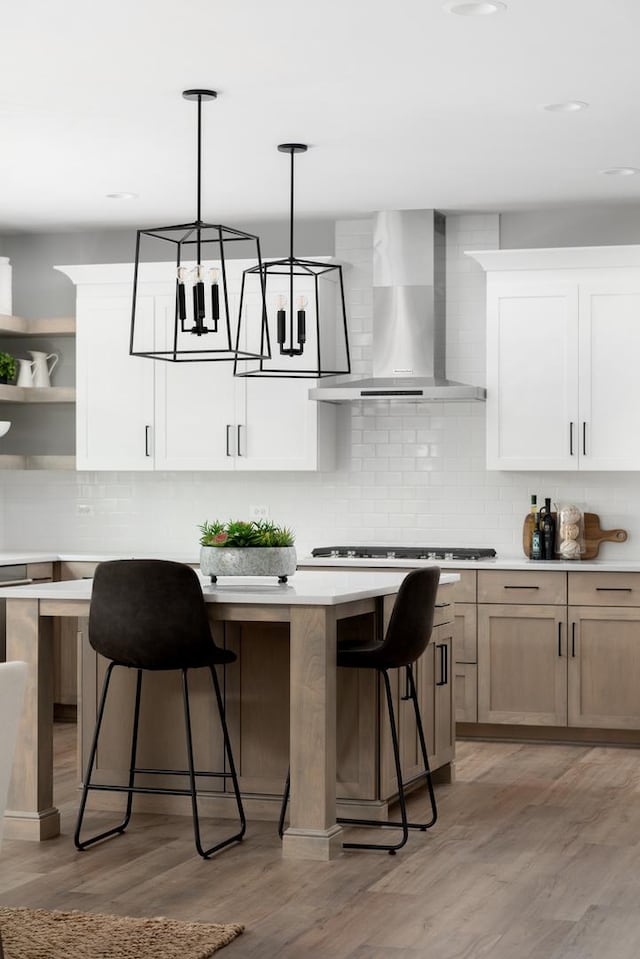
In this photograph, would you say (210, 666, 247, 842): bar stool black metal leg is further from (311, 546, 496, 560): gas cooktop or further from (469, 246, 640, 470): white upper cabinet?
(469, 246, 640, 470): white upper cabinet

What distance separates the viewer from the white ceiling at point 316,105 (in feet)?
14.0

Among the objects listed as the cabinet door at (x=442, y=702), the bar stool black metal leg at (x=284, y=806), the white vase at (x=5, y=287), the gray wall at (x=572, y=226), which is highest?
the gray wall at (x=572, y=226)

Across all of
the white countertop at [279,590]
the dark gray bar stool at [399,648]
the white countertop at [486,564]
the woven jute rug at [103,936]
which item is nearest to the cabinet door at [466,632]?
the white countertop at [486,564]

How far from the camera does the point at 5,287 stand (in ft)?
25.0

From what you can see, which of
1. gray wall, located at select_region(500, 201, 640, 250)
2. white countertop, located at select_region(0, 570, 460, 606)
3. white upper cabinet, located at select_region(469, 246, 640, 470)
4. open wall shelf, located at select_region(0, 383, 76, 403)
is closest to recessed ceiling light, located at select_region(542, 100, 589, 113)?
white upper cabinet, located at select_region(469, 246, 640, 470)

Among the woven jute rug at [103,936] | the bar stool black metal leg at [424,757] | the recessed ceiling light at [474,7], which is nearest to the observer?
the woven jute rug at [103,936]

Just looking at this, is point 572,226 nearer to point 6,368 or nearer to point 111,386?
point 111,386

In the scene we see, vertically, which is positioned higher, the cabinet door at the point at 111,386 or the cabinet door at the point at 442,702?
the cabinet door at the point at 111,386

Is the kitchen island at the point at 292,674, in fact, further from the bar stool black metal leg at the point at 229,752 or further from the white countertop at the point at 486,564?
the white countertop at the point at 486,564

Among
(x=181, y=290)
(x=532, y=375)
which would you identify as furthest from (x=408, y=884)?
(x=532, y=375)

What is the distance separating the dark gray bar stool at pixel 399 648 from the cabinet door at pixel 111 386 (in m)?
3.00

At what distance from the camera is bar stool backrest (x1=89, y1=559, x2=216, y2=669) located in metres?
4.39

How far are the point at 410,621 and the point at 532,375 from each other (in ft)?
8.65

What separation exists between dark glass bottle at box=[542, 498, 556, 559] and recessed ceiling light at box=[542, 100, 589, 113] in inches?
88.2
